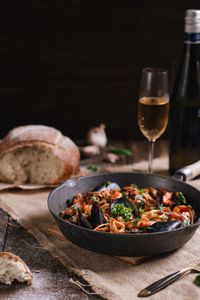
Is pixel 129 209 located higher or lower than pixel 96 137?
higher

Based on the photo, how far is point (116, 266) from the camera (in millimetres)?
2447

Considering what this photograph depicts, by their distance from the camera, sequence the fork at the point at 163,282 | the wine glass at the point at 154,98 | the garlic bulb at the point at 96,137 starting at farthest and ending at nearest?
the garlic bulb at the point at 96,137 → the wine glass at the point at 154,98 → the fork at the point at 163,282

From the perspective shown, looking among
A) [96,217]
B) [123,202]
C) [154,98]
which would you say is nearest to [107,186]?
[123,202]

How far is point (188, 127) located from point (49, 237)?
116 centimetres

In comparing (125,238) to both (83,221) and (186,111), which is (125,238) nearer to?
(83,221)

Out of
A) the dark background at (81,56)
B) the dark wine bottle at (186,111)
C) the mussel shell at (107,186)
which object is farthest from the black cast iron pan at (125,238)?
the dark background at (81,56)

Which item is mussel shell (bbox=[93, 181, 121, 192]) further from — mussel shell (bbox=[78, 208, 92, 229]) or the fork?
the fork

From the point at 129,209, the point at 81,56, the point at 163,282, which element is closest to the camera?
the point at 163,282

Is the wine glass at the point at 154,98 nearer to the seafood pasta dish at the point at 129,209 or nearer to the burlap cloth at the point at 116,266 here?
the seafood pasta dish at the point at 129,209

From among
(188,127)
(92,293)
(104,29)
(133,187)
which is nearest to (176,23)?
(104,29)

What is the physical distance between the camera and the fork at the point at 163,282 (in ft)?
7.25

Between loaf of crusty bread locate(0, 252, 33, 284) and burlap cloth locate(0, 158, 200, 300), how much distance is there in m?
0.22

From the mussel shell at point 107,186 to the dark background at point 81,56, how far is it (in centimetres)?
151

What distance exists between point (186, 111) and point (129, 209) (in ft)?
3.34
